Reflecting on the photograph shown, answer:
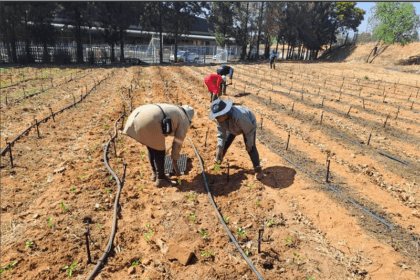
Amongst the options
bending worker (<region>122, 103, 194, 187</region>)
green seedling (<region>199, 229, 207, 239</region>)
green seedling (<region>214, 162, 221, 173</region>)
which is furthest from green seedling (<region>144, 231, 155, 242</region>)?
green seedling (<region>214, 162, 221, 173</region>)

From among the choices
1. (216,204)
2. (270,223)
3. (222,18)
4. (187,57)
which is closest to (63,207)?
(216,204)

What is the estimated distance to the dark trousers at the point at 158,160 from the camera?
451 cm

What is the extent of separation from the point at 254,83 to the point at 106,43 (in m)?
18.8

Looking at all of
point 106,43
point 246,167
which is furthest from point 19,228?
point 106,43

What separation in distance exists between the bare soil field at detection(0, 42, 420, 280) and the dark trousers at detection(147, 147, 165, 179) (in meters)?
0.26

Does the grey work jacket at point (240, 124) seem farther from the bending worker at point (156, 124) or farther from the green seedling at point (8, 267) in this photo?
the green seedling at point (8, 267)

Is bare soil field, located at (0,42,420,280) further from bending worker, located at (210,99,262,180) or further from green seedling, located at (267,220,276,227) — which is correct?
bending worker, located at (210,99,262,180)

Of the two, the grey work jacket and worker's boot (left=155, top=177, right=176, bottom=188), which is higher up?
the grey work jacket

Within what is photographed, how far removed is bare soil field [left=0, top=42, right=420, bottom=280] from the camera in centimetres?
324

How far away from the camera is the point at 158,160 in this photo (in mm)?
4547

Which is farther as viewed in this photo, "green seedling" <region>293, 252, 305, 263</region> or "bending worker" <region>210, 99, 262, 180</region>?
"bending worker" <region>210, 99, 262, 180</region>

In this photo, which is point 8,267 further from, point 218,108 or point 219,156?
point 219,156

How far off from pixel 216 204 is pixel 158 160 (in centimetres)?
111

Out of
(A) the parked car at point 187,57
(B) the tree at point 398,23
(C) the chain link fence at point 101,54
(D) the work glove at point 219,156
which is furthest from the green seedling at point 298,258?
(B) the tree at point 398,23
